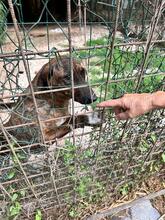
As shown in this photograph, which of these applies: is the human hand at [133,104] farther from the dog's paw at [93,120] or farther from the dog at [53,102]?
the dog's paw at [93,120]

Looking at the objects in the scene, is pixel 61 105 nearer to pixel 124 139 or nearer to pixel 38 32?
pixel 124 139

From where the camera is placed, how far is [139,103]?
4.59 ft

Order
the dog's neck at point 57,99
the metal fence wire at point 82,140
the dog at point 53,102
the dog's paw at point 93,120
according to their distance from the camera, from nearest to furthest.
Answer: the metal fence wire at point 82,140, the dog at point 53,102, the dog's paw at point 93,120, the dog's neck at point 57,99

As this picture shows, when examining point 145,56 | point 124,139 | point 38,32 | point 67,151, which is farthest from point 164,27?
point 38,32

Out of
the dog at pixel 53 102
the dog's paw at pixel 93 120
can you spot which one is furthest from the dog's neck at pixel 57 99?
the dog's paw at pixel 93 120

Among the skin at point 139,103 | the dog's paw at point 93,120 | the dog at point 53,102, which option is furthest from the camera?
the dog's paw at point 93,120

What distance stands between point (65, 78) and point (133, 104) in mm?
692

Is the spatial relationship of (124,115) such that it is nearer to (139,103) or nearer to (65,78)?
(139,103)

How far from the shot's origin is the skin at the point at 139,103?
137 centimetres

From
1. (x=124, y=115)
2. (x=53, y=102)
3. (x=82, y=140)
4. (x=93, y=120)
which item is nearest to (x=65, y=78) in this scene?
(x=53, y=102)

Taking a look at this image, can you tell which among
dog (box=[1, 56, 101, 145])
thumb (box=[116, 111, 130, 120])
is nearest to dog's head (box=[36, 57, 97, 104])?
dog (box=[1, 56, 101, 145])

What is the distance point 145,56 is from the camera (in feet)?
4.85

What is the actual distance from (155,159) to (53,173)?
0.89 meters

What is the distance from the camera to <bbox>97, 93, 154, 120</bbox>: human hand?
4.57ft
